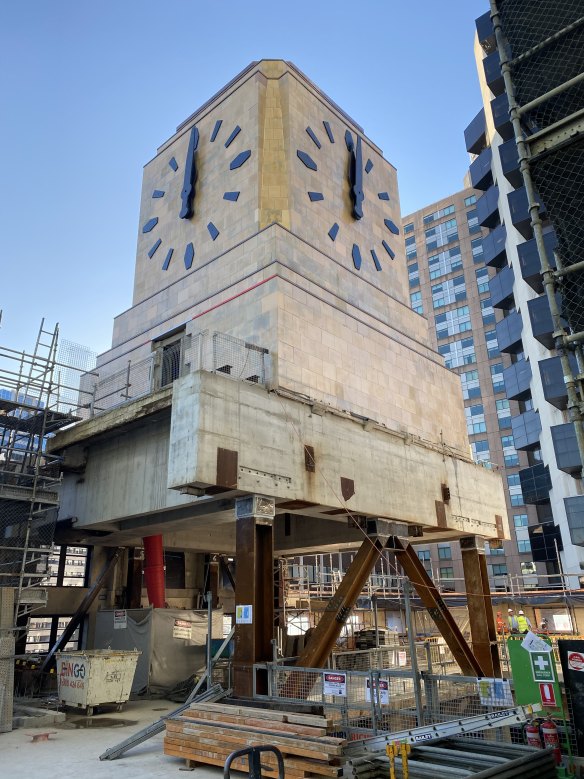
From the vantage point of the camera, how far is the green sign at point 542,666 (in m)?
10.1

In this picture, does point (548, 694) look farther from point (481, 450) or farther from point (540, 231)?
point (481, 450)

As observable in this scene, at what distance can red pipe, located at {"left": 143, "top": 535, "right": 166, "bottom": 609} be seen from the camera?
22438 mm

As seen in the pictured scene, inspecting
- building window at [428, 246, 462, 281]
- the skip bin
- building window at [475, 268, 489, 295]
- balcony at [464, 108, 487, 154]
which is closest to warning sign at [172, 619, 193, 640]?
the skip bin

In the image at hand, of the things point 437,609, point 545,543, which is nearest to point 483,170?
point 545,543

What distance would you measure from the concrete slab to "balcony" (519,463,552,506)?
4624 cm

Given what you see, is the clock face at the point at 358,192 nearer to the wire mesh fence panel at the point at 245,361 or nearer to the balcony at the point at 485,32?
the wire mesh fence panel at the point at 245,361

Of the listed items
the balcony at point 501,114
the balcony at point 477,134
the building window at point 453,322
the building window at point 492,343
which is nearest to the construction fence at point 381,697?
the balcony at point 501,114

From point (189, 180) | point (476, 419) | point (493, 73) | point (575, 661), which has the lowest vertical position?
point (575, 661)

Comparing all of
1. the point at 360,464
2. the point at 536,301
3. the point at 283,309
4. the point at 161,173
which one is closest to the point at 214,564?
the point at 360,464

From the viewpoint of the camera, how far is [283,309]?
61.8 ft

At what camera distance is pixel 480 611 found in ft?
77.0

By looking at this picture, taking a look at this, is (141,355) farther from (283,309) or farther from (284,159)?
(284,159)

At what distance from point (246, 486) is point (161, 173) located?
63.1 feet

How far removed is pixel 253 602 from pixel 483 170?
198 feet
